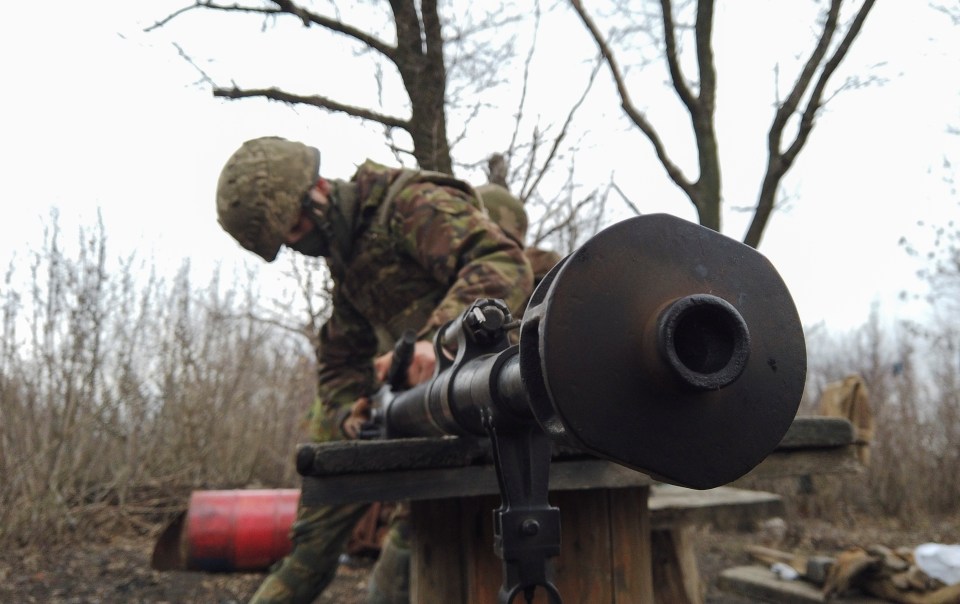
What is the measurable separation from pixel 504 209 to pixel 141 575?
3438 millimetres

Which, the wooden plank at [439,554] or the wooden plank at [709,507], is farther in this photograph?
the wooden plank at [709,507]

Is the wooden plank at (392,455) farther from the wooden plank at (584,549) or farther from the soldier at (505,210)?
the soldier at (505,210)

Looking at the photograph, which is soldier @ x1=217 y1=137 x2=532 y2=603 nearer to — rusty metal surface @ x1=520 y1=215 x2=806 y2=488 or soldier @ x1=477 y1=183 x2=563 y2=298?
soldier @ x1=477 y1=183 x2=563 y2=298

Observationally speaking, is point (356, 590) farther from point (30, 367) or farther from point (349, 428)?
point (30, 367)

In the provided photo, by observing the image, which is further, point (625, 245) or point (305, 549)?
point (305, 549)

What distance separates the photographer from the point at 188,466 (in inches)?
288

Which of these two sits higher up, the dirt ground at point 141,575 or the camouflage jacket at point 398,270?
the camouflage jacket at point 398,270

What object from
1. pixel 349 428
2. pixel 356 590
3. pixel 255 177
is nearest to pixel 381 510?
pixel 356 590

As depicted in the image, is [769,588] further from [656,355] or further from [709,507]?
[656,355]

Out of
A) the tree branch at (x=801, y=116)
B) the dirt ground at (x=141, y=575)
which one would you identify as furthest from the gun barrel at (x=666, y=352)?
the tree branch at (x=801, y=116)

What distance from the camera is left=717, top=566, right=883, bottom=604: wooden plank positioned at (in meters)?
4.75

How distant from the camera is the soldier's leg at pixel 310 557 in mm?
3461

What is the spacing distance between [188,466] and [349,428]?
4508mm

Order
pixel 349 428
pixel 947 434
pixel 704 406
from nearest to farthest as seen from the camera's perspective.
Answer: pixel 704 406 < pixel 349 428 < pixel 947 434
